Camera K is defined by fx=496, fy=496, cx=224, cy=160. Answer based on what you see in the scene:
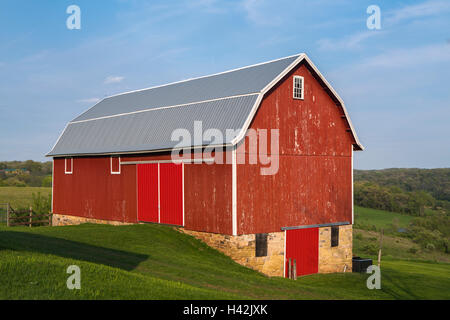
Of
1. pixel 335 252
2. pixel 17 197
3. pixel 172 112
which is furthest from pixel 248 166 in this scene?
pixel 17 197

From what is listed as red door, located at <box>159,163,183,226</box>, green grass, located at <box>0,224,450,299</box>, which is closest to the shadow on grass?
green grass, located at <box>0,224,450,299</box>

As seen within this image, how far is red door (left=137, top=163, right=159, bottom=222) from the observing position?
957 inches

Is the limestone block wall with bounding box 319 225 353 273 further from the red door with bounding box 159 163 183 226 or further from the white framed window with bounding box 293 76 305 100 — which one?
the red door with bounding box 159 163 183 226

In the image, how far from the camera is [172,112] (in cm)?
2473

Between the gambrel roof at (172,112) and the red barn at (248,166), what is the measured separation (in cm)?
8

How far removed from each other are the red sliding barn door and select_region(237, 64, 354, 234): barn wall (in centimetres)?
372

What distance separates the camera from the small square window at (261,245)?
68.6 feet

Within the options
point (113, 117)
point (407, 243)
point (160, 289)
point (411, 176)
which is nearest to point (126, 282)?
point (160, 289)

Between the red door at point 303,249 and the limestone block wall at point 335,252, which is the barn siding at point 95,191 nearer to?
the red door at point 303,249

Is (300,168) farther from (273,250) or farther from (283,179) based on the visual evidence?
(273,250)

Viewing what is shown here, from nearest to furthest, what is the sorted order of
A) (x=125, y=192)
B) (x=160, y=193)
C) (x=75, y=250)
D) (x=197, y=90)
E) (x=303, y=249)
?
(x=75, y=250) → (x=303, y=249) → (x=160, y=193) → (x=197, y=90) → (x=125, y=192)

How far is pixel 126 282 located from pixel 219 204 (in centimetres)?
880

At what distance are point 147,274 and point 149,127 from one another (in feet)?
38.0

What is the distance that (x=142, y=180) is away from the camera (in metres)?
25.1
